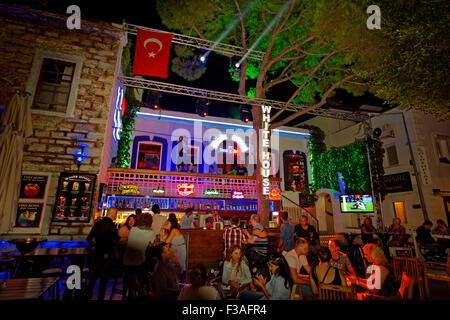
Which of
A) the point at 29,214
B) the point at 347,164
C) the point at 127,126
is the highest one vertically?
the point at 127,126

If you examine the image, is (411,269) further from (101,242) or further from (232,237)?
(101,242)

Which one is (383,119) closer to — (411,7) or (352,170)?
(352,170)

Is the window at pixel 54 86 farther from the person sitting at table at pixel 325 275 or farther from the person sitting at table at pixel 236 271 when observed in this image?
the person sitting at table at pixel 325 275

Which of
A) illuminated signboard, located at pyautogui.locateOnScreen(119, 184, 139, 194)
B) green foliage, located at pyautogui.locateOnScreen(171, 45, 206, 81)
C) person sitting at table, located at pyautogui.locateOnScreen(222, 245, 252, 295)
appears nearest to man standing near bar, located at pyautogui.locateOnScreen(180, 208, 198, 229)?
illuminated signboard, located at pyautogui.locateOnScreen(119, 184, 139, 194)

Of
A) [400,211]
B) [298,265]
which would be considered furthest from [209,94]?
[400,211]

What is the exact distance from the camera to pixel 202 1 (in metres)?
9.20

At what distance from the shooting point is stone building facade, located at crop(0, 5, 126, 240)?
6609 mm

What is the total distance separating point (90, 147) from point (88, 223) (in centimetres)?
228

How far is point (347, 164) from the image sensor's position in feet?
50.3

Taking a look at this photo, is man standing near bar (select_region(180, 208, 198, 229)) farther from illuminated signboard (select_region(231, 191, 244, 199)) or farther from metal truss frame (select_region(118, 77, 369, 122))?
metal truss frame (select_region(118, 77, 369, 122))

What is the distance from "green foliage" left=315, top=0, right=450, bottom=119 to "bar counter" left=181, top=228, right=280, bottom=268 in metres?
7.51

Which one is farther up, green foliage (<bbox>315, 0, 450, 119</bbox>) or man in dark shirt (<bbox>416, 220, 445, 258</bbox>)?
green foliage (<bbox>315, 0, 450, 119</bbox>)

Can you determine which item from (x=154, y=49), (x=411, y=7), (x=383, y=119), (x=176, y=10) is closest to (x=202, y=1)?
(x=176, y=10)

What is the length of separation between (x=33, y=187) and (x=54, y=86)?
10.5 ft
